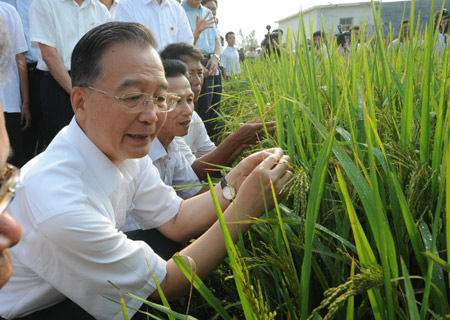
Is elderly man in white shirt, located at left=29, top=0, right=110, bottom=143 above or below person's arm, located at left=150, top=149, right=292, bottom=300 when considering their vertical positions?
above

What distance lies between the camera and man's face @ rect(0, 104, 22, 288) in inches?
22.5

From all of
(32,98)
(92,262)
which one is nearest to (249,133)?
(92,262)

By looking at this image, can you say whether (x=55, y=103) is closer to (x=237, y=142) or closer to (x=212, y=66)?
(x=237, y=142)

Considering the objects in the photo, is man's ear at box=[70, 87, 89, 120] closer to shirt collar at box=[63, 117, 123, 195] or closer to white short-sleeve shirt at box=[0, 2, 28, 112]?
shirt collar at box=[63, 117, 123, 195]

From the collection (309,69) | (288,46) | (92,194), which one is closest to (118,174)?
(92,194)

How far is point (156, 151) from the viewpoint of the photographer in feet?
6.61

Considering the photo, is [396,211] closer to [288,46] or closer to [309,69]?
[309,69]

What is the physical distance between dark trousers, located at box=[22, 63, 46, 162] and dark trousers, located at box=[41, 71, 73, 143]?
402mm

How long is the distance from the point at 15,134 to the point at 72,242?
6.24 ft

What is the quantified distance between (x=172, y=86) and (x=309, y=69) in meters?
0.85

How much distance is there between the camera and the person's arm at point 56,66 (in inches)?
97.0

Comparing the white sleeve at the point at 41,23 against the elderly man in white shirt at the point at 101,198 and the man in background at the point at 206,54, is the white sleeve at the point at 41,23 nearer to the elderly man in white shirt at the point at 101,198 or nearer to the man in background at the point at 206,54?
the man in background at the point at 206,54

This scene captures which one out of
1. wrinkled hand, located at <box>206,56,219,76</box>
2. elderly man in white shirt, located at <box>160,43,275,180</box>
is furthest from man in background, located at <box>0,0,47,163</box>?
wrinkled hand, located at <box>206,56,219,76</box>

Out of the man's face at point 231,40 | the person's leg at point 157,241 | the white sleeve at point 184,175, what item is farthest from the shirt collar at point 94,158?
the man's face at point 231,40
